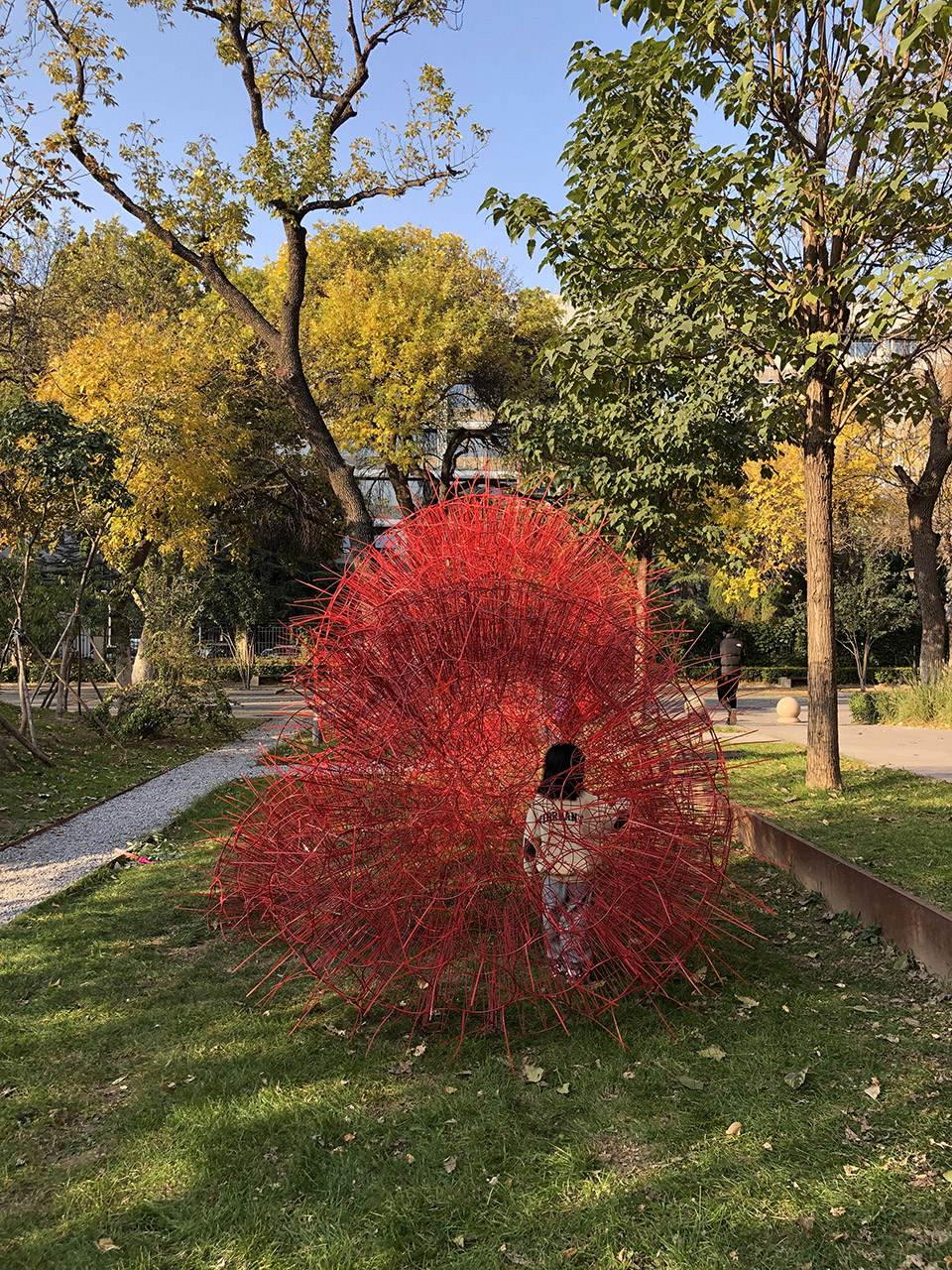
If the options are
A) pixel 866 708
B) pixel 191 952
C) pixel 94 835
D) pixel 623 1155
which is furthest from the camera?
pixel 866 708

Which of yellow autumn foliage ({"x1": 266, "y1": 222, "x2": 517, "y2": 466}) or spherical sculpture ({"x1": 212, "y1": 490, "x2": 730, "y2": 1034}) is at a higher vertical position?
yellow autumn foliage ({"x1": 266, "y1": 222, "x2": 517, "y2": 466})

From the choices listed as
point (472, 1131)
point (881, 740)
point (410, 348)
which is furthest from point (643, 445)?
point (410, 348)

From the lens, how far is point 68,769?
1047cm

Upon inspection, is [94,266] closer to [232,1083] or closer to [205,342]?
[205,342]

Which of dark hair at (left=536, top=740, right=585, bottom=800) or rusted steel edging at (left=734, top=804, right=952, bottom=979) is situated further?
rusted steel edging at (left=734, top=804, right=952, bottom=979)

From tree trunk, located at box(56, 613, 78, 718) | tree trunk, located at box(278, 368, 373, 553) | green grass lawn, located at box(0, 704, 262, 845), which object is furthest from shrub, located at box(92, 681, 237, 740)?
tree trunk, located at box(278, 368, 373, 553)

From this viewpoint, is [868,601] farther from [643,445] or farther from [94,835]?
[94,835]

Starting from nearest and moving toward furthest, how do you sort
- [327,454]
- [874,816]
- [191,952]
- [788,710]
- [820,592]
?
[191,952]
[874,816]
[820,592]
[327,454]
[788,710]

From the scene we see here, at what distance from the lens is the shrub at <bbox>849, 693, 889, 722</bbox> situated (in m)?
15.0

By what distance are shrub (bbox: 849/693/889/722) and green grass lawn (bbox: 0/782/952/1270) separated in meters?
11.4

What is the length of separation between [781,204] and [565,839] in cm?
533

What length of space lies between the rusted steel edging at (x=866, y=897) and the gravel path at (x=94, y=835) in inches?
141

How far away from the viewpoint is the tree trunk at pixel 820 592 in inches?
315

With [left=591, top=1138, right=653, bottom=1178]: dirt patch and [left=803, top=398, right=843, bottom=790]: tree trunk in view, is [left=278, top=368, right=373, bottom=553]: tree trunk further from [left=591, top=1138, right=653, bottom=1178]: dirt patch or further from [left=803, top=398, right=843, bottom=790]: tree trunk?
[left=591, top=1138, right=653, bottom=1178]: dirt patch
